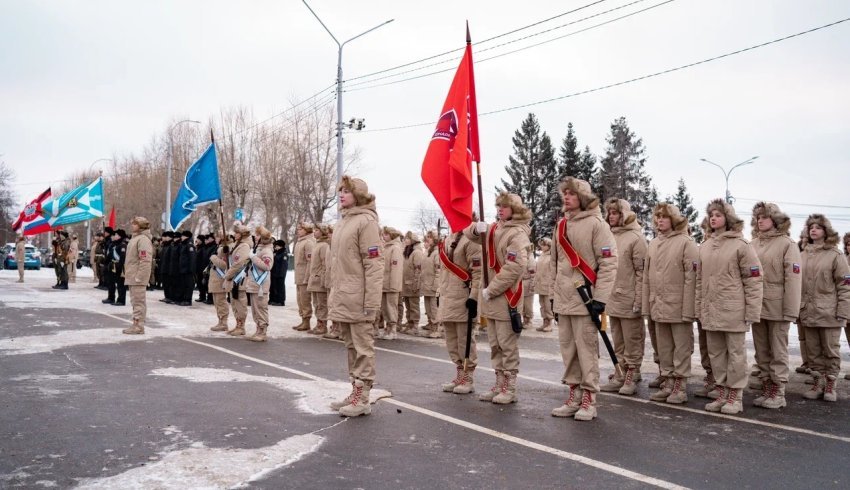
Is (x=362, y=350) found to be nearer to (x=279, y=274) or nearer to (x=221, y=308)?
(x=221, y=308)

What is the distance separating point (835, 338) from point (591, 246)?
4.02 meters

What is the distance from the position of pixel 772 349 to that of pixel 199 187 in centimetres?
1098

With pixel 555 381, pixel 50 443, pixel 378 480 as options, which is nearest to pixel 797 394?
pixel 555 381

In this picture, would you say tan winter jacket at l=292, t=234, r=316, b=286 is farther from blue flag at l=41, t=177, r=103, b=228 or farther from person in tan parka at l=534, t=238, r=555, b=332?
blue flag at l=41, t=177, r=103, b=228

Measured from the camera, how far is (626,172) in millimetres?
66312

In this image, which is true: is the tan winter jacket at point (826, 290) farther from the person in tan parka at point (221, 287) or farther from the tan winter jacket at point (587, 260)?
the person in tan parka at point (221, 287)

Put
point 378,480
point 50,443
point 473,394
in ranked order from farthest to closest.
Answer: point 473,394 < point 50,443 < point 378,480

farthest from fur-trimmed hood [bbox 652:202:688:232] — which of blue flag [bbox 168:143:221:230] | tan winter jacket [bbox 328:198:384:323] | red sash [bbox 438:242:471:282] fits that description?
blue flag [bbox 168:143:221:230]

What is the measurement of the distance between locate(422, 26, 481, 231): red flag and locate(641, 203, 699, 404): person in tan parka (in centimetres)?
246

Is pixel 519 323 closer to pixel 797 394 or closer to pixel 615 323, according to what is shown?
pixel 615 323

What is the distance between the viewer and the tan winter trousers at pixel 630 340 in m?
8.62

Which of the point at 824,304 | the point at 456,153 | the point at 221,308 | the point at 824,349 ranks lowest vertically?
the point at 824,349

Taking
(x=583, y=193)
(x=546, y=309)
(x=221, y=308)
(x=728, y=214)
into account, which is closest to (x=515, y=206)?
(x=583, y=193)

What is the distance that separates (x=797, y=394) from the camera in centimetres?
867
